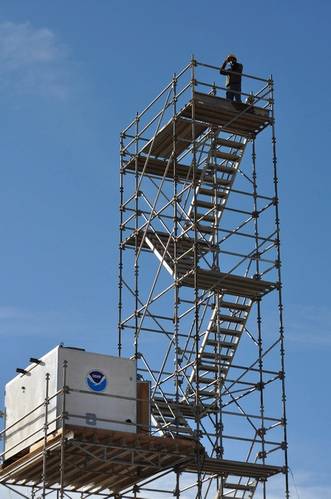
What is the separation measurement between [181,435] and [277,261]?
6873mm

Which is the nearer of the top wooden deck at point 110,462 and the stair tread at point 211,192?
the top wooden deck at point 110,462

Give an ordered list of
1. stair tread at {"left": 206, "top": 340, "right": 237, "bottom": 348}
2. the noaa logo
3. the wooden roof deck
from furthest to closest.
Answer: stair tread at {"left": 206, "top": 340, "right": 237, "bottom": 348}, the noaa logo, the wooden roof deck

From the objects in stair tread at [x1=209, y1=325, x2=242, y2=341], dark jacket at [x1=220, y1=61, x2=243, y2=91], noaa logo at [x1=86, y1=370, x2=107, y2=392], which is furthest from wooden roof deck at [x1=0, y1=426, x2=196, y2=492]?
dark jacket at [x1=220, y1=61, x2=243, y2=91]

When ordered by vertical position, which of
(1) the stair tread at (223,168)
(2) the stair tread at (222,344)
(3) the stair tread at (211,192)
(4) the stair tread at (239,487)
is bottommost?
(4) the stair tread at (239,487)

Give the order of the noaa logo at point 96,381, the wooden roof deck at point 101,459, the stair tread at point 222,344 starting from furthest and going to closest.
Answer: the stair tread at point 222,344 → the noaa logo at point 96,381 → the wooden roof deck at point 101,459

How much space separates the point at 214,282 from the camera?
4566 cm

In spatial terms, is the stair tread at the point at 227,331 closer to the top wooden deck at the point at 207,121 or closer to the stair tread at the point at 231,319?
the stair tread at the point at 231,319

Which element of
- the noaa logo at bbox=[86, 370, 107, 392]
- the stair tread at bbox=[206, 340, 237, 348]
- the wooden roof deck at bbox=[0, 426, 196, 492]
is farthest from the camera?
the stair tread at bbox=[206, 340, 237, 348]

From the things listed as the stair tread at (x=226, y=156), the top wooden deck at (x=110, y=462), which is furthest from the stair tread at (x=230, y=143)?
the top wooden deck at (x=110, y=462)

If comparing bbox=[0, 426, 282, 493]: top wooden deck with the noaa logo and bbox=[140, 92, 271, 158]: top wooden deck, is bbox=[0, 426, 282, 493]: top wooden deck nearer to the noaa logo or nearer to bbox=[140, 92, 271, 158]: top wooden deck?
the noaa logo

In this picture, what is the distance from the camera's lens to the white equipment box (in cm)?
4169

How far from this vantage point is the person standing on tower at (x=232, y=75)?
4897cm

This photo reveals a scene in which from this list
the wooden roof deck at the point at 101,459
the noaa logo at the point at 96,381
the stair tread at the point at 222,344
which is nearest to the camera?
the wooden roof deck at the point at 101,459

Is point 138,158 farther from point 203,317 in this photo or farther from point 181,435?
point 181,435
